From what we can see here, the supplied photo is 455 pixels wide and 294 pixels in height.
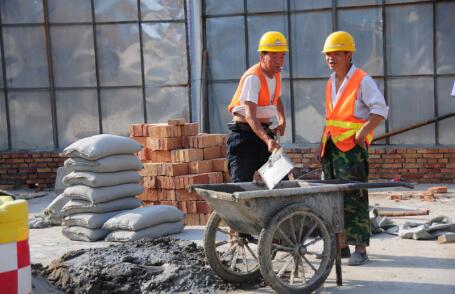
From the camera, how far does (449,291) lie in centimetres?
477

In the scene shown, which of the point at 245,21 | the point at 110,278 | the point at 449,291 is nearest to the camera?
the point at 449,291

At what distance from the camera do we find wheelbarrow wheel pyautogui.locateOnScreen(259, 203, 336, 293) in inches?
176

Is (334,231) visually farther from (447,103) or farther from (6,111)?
(6,111)

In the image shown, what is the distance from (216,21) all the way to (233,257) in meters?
6.79

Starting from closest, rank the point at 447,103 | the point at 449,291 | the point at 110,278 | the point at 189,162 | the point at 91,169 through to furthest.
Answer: the point at 449,291, the point at 110,278, the point at 91,169, the point at 189,162, the point at 447,103

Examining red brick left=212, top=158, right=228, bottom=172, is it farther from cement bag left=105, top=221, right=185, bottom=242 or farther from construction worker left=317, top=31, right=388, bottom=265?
construction worker left=317, top=31, right=388, bottom=265

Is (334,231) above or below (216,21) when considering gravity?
below

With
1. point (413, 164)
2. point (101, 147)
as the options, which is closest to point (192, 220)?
point (101, 147)

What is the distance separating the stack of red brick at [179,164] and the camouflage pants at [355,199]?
8.94ft

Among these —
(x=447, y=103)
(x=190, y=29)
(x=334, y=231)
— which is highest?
(x=190, y=29)

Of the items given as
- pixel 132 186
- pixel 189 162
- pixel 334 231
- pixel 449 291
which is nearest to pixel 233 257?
pixel 334 231

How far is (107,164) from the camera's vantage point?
7211 millimetres

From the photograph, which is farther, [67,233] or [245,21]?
[245,21]

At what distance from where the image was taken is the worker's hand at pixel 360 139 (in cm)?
533
